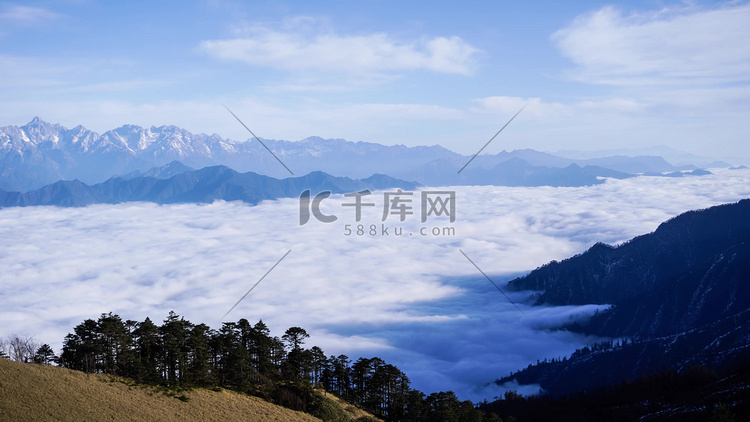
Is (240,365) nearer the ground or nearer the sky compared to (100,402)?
nearer the ground

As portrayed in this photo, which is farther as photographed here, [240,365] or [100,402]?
[240,365]

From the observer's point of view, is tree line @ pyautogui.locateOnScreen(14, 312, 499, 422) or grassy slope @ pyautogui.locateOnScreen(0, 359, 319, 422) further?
tree line @ pyautogui.locateOnScreen(14, 312, 499, 422)

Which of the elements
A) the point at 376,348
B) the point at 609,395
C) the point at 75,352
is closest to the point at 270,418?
the point at 75,352

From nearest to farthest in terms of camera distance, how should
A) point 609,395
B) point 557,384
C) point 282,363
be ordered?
1. point 282,363
2. point 609,395
3. point 557,384

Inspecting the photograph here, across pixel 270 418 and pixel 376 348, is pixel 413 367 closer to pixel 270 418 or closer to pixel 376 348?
pixel 376 348
